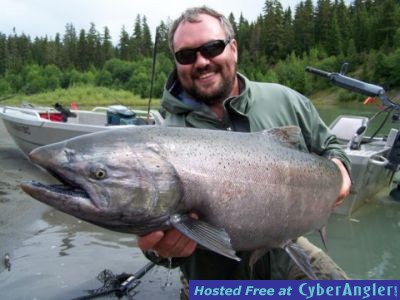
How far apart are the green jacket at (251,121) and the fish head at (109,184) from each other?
3.67ft

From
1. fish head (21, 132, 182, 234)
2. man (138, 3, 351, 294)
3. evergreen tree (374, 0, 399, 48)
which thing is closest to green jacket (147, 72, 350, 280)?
man (138, 3, 351, 294)

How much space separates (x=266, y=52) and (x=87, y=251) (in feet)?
397

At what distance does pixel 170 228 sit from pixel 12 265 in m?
4.58

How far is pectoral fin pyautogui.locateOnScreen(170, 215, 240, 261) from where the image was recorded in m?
2.46

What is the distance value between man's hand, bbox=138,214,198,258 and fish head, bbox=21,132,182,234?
0.13 metres

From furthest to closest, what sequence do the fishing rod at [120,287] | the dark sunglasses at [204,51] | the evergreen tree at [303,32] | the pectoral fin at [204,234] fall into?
1. the evergreen tree at [303,32]
2. the fishing rod at [120,287]
3. the dark sunglasses at [204,51]
4. the pectoral fin at [204,234]

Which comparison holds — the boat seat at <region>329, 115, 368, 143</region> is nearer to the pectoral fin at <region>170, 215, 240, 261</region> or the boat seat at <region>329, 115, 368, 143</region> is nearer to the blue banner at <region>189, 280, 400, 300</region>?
the blue banner at <region>189, 280, 400, 300</region>

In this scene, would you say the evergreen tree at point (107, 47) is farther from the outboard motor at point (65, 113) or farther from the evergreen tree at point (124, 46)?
the outboard motor at point (65, 113)

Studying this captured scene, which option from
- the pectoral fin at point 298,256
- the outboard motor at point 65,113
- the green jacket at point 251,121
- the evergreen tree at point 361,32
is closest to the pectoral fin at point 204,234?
the pectoral fin at point 298,256

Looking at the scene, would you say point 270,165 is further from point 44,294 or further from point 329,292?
point 44,294

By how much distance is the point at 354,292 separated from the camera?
9.89ft

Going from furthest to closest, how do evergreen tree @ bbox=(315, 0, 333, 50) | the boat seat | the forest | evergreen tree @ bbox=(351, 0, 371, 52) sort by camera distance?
evergreen tree @ bbox=(315, 0, 333, 50) < evergreen tree @ bbox=(351, 0, 371, 52) < the forest < the boat seat

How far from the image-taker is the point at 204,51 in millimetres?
3518

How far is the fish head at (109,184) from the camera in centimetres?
229
